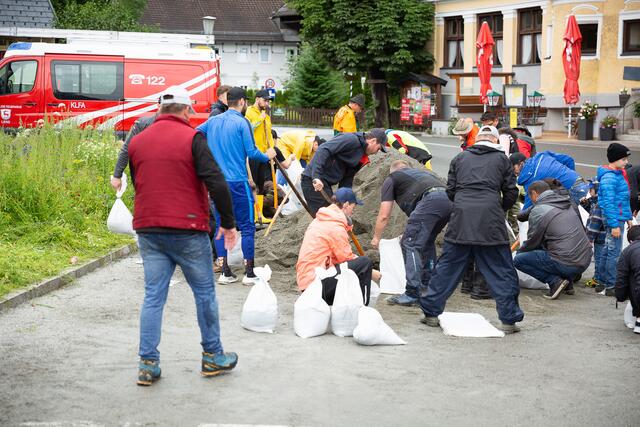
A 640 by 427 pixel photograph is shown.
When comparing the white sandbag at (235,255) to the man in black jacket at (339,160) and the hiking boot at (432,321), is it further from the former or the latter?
the hiking boot at (432,321)

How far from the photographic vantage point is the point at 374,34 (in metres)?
43.0

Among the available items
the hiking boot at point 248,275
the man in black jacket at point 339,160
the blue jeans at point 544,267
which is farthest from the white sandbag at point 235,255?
the blue jeans at point 544,267

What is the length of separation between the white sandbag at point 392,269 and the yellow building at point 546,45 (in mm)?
25973

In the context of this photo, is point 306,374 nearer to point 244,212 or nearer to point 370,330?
point 370,330

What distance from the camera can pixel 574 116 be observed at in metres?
37.1

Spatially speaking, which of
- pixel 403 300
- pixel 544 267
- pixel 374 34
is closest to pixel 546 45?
pixel 374 34

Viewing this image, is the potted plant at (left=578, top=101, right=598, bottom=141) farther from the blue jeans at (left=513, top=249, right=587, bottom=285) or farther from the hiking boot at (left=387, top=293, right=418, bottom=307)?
the hiking boot at (left=387, top=293, right=418, bottom=307)

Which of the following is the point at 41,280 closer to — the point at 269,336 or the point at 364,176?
the point at 269,336

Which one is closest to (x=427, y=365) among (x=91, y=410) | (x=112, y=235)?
(x=91, y=410)

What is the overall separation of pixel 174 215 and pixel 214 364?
104 centimetres

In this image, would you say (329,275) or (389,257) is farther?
(389,257)

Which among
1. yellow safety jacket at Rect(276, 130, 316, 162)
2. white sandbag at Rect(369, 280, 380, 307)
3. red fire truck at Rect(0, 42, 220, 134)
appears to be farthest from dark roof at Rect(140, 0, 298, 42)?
white sandbag at Rect(369, 280, 380, 307)

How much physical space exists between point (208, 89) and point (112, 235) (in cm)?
1121

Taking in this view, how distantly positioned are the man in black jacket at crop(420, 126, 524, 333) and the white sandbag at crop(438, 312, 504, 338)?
119 millimetres
